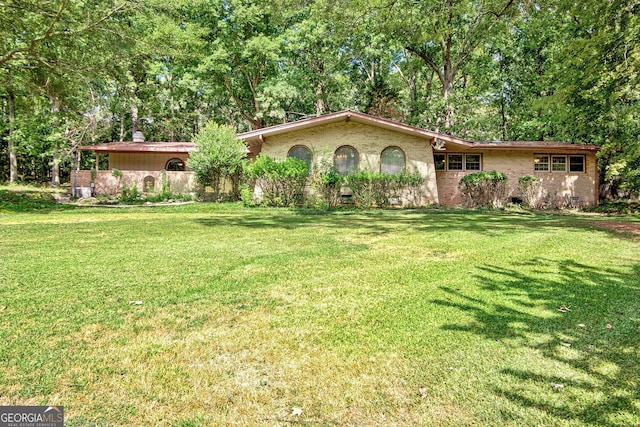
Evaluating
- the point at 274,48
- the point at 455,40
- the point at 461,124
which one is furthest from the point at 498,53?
the point at 274,48

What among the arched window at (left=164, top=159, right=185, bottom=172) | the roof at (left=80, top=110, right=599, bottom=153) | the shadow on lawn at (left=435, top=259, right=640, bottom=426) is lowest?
the shadow on lawn at (left=435, top=259, right=640, bottom=426)

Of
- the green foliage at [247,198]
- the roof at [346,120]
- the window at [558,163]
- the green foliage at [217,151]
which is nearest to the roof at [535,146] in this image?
the window at [558,163]

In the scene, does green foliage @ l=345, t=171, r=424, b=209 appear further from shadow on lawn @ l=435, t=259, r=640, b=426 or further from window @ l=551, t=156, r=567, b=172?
shadow on lawn @ l=435, t=259, r=640, b=426

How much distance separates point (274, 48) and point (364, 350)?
2527 centimetres

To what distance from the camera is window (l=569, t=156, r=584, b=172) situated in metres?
18.2

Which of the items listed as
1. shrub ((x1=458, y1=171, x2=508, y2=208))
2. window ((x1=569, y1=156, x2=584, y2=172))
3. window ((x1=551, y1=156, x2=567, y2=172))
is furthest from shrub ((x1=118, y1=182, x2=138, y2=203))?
window ((x1=569, y1=156, x2=584, y2=172))

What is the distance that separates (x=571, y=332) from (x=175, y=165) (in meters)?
22.1

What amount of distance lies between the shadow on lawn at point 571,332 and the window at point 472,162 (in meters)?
14.6

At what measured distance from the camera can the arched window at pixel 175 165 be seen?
21.5 metres

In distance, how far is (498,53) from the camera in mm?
25719

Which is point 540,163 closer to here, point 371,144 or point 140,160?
point 371,144

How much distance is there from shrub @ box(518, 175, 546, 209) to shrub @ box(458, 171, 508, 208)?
5.22 ft

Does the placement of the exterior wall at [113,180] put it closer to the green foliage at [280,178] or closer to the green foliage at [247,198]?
the green foliage at [247,198]

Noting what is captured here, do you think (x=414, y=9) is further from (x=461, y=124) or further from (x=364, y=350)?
(x=461, y=124)
